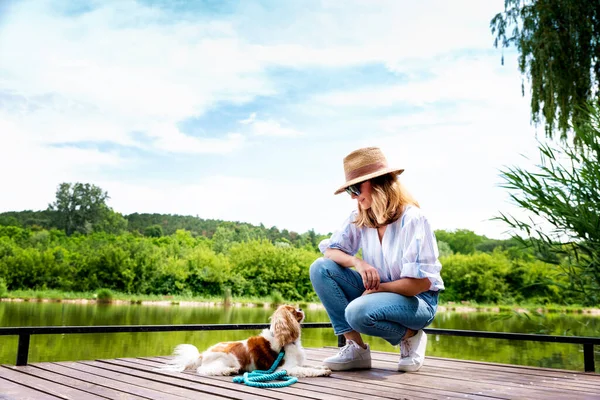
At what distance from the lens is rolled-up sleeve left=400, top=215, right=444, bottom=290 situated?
7.73 ft

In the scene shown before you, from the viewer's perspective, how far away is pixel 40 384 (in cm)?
220

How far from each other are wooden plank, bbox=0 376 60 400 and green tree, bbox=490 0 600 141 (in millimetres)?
6733

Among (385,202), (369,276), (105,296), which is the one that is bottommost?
(105,296)

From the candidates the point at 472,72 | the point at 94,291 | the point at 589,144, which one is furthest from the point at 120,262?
the point at 472,72

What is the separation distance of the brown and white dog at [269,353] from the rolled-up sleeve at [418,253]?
0.55 metres

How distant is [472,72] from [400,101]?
7036mm

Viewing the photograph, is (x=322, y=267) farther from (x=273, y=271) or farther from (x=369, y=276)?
(x=273, y=271)

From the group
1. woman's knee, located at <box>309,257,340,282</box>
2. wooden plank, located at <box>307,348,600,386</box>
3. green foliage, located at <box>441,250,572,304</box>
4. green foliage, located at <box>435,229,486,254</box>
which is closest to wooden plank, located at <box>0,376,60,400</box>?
woman's knee, located at <box>309,257,340,282</box>

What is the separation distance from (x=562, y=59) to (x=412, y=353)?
19.4 feet

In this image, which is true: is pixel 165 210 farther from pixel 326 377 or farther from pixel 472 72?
pixel 326 377

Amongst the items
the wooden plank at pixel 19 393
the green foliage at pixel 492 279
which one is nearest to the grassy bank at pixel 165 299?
the green foliage at pixel 492 279

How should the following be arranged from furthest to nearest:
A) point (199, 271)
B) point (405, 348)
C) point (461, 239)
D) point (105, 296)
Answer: point (461, 239) < point (199, 271) < point (105, 296) < point (405, 348)

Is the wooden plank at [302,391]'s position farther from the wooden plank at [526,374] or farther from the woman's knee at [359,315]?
the wooden plank at [526,374]

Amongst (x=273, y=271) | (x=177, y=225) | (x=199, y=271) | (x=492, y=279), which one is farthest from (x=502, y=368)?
(x=177, y=225)
